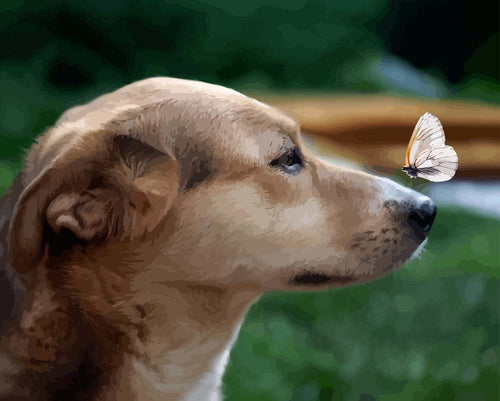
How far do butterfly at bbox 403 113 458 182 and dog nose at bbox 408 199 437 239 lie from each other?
0.18 ft

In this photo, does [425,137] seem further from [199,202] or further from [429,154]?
[199,202]

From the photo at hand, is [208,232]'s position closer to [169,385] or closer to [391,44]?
[169,385]

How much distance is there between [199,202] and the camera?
1402mm

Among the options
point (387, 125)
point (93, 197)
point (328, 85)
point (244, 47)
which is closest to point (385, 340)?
point (387, 125)

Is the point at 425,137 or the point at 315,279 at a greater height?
the point at 425,137

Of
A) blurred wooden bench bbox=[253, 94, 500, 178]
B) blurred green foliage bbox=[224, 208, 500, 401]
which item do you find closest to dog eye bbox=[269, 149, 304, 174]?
blurred green foliage bbox=[224, 208, 500, 401]

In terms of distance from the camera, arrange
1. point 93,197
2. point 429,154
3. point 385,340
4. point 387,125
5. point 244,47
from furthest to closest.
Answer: point 244,47
point 387,125
point 385,340
point 429,154
point 93,197

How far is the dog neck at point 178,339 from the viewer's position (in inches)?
56.7

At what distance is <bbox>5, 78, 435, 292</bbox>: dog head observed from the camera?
1.31 m

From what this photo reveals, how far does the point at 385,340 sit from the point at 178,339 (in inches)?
54.7

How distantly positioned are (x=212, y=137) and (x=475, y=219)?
2455mm

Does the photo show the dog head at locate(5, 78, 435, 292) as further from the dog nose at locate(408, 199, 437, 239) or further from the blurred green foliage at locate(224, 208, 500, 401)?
the blurred green foliage at locate(224, 208, 500, 401)

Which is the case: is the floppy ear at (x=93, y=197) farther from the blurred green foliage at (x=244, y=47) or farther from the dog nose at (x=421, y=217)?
the blurred green foliage at (x=244, y=47)

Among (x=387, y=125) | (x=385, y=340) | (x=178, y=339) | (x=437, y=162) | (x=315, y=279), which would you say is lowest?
(x=385, y=340)
